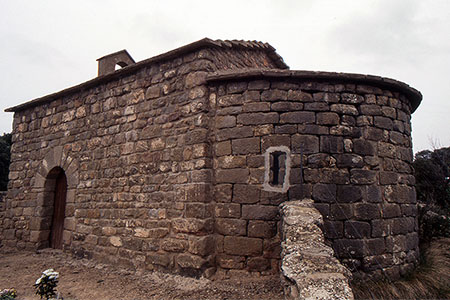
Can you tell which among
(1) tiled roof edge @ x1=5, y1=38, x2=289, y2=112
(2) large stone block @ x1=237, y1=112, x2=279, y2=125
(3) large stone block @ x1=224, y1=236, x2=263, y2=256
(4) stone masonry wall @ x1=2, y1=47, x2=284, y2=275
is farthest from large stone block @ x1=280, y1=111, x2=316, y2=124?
(3) large stone block @ x1=224, y1=236, x2=263, y2=256

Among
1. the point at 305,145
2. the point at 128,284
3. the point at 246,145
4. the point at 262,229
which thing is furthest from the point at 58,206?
the point at 305,145

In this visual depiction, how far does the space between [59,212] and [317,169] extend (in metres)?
5.93

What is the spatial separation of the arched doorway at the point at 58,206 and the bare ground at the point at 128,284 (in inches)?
48.4

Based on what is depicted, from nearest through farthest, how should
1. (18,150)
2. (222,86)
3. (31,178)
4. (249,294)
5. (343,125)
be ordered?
(249,294) < (343,125) < (222,86) < (31,178) < (18,150)

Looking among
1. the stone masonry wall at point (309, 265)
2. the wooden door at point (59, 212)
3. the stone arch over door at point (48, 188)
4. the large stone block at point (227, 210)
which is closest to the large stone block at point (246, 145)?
the large stone block at point (227, 210)

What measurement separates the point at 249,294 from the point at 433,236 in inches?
171

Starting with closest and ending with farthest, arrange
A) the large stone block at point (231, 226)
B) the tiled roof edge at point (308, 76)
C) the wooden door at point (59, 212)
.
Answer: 1. the large stone block at point (231, 226)
2. the tiled roof edge at point (308, 76)
3. the wooden door at point (59, 212)

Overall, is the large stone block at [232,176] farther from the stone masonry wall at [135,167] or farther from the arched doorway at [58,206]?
the arched doorway at [58,206]

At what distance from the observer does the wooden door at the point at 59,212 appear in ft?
22.5

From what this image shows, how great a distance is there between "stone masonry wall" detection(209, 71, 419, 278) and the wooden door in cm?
440

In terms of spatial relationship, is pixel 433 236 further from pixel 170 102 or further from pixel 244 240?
pixel 170 102

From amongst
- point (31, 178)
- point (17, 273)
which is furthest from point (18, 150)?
point (17, 273)

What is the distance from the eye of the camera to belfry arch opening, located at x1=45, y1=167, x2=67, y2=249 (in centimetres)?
689

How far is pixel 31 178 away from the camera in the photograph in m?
7.39
